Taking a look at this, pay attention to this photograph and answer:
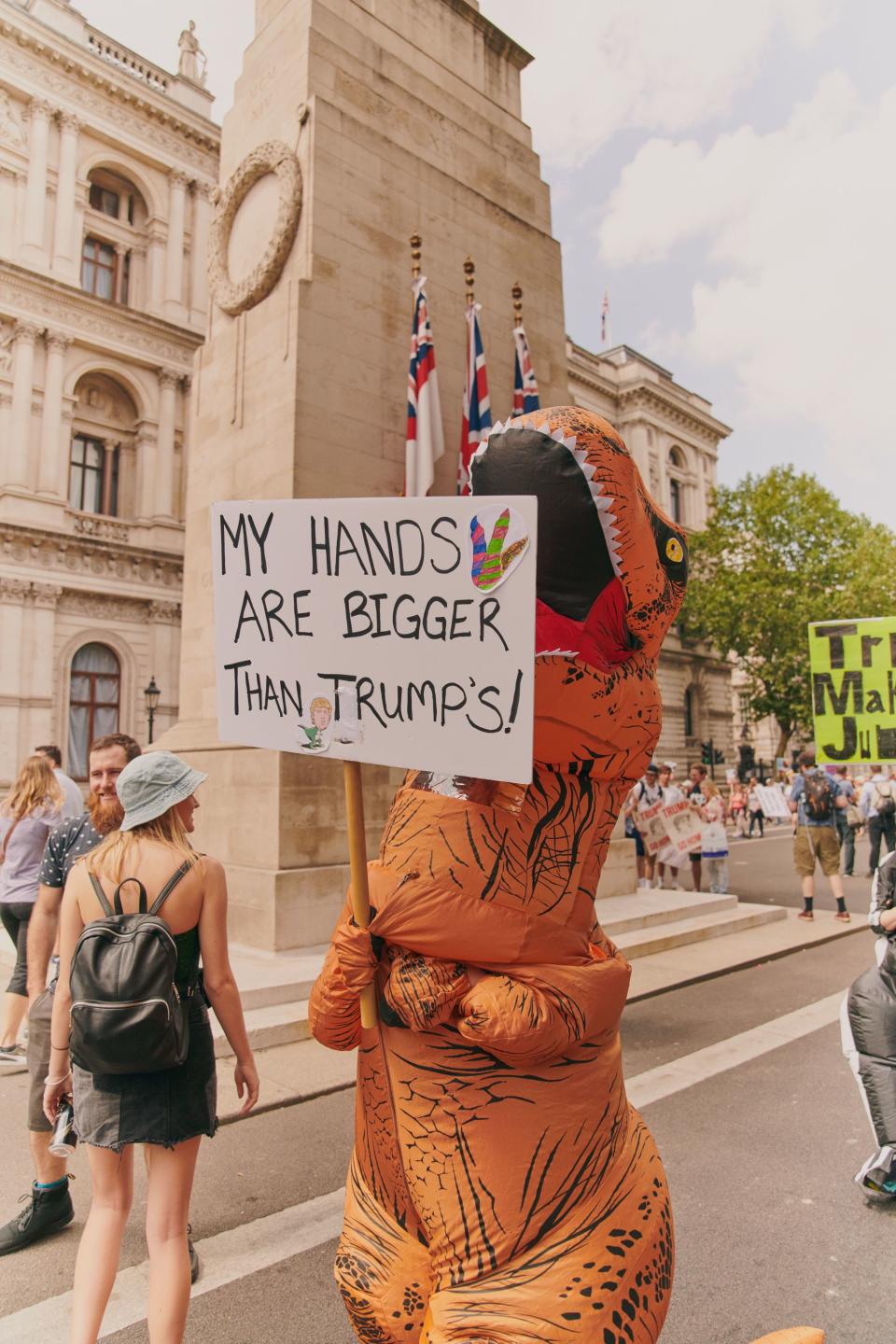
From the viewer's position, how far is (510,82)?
11.1 metres

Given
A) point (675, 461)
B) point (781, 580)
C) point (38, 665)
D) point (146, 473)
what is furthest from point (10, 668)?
point (675, 461)

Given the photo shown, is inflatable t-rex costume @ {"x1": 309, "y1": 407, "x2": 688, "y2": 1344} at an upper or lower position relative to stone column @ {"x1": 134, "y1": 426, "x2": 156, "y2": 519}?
lower

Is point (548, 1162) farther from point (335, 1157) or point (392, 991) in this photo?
point (335, 1157)

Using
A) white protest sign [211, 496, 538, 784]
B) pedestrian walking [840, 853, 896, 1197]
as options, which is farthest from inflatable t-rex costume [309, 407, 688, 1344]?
pedestrian walking [840, 853, 896, 1197]

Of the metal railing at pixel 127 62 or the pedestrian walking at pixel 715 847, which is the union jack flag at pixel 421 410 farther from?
the metal railing at pixel 127 62

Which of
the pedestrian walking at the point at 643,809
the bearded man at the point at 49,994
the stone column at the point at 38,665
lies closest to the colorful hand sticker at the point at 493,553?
the bearded man at the point at 49,994

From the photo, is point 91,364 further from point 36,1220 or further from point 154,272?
point 36,1220

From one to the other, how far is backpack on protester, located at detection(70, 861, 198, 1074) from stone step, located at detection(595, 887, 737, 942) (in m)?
6.52

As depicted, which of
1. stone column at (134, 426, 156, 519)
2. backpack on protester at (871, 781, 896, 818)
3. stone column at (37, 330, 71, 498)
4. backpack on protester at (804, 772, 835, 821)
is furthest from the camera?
stone column at (134, 426, 156, 519)

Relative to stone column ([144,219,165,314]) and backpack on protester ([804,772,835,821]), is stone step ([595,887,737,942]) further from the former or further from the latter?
stone column ([144,219,165,314])

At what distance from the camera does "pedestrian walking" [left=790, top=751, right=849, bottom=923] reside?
9953 millimetres

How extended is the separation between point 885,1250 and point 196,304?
32.6 meters

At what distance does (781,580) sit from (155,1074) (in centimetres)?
3669

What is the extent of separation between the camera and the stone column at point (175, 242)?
1153 inches
